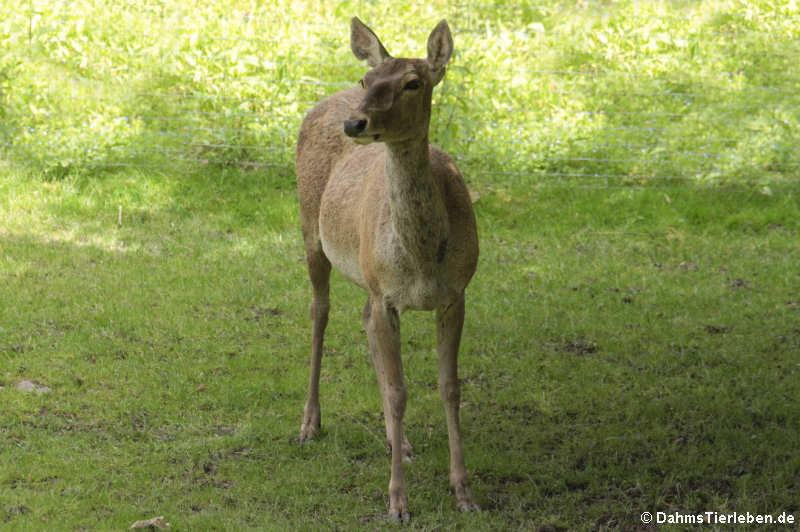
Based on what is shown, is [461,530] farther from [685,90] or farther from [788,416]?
[685,90]

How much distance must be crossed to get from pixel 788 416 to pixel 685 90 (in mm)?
5702

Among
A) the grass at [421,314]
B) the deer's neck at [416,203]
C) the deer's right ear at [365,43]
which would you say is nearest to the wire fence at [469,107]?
the grass at [421,314]

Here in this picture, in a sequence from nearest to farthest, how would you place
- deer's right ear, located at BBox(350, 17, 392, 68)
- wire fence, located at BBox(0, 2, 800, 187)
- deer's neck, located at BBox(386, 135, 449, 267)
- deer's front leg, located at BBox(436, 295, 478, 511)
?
deer's neck, located at BBox(386, 135, 449, 267), deer's right ear, located at BBox(350, 17, 392, 68), deer's front leg, located at BBox(436, 295, 478, 511), wire fence, located at BBox(0, 2, 800, 187)

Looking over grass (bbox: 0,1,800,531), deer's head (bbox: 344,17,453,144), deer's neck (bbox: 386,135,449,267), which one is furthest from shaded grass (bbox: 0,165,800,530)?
deer's head (bbox: 344,17,453,144)

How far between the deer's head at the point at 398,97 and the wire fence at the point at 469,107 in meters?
5.29

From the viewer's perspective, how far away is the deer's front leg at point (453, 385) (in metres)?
5.06

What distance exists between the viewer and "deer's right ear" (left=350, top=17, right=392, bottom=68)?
193 inches

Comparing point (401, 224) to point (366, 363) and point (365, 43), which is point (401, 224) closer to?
point (365, 43)

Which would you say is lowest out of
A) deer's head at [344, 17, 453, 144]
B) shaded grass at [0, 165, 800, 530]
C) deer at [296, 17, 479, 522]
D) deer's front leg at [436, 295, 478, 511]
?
shaded grass at [0, 165, 800, 530]

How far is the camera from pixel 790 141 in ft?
33.4

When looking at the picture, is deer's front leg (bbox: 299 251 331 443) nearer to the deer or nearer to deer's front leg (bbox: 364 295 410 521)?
the deer

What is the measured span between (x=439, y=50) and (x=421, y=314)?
3.48 metres

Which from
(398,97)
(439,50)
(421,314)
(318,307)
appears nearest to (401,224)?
(398,97)

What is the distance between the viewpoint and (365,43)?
4930 millimetres
